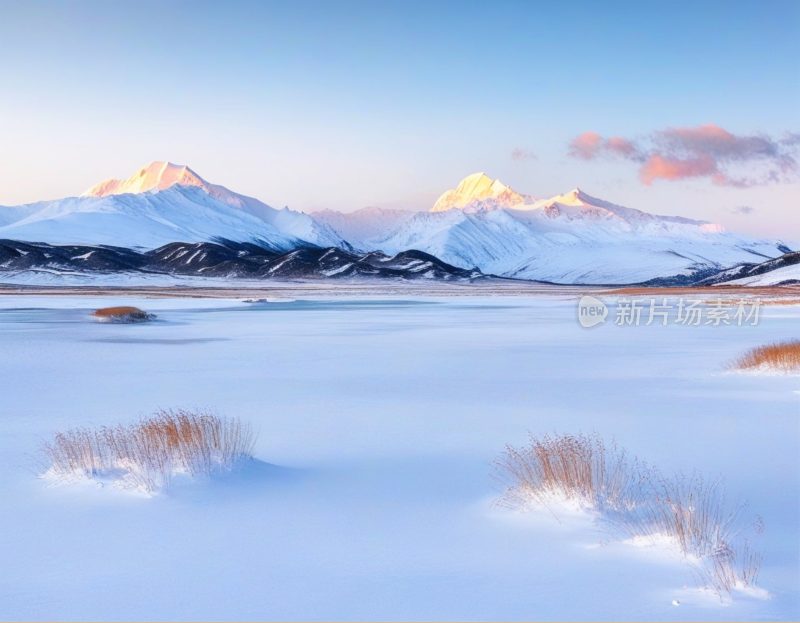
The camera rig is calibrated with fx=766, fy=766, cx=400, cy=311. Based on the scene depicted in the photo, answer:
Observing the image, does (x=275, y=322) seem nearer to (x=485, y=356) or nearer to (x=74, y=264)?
(x=485, y=356)

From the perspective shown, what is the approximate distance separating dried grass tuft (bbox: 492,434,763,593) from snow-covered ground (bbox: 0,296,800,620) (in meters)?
0.19

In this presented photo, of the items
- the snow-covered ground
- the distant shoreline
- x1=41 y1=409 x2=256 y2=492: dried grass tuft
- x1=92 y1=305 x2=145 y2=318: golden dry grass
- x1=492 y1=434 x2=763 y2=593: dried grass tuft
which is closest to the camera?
the snow-covered ground

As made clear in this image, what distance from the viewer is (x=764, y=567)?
18.7 feet

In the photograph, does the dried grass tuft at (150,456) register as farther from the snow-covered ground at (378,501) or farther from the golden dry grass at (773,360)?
the golden dry grass at (773,360)

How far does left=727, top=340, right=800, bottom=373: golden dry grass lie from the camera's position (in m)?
16.8

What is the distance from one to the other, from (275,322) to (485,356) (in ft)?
63.0

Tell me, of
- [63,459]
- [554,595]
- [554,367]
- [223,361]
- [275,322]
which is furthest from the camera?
[275,322]

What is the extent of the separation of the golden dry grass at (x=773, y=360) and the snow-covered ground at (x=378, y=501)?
0.87 m

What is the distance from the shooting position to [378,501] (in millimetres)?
7488

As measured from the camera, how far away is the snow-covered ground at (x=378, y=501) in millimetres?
5188

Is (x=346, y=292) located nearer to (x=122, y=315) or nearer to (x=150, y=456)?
(x=122, y=315)

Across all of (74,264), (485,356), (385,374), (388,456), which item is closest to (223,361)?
(385,374)

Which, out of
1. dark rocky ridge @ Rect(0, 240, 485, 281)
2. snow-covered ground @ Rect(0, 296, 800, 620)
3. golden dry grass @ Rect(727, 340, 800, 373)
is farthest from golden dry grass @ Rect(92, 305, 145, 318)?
dark rocky ridge @ Rect(0, 240, 485, 281)

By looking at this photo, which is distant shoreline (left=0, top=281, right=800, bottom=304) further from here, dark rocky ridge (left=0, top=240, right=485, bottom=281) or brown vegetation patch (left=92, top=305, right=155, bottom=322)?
dark rocky ridge (left=0, top=240, right=485, bottom=281)
